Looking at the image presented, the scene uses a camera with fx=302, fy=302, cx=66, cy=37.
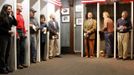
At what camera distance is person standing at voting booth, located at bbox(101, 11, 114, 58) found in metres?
10.0

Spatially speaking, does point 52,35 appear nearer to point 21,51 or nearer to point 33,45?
point 33,45

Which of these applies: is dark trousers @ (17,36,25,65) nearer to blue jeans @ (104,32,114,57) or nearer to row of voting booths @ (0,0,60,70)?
row of voting booths @ (0,0,60,70)

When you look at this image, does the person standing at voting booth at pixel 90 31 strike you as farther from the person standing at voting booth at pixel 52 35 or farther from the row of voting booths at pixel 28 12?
the row of voting booths at pixel 28 12

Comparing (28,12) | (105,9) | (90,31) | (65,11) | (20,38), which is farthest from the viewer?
(65,11)

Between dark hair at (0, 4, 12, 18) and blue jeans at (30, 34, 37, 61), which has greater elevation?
dark hair at (0, 4, 12, 18)

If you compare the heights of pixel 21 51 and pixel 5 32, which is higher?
pixel 5 32

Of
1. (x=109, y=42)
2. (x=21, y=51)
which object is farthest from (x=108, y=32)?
(x=21, y=51)

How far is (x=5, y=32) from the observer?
644cm

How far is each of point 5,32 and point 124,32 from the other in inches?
169

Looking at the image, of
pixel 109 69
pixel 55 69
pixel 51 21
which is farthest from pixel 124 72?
pixel 51 21

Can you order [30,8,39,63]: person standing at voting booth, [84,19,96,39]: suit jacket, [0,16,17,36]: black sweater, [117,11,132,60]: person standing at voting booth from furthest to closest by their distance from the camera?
[84,19,96,39]: suit jacket
[117,11,132,60]: person standing at voting booth
[30,8,39,63]: person standing at voting booth
[0,16,17,36]: black sweater

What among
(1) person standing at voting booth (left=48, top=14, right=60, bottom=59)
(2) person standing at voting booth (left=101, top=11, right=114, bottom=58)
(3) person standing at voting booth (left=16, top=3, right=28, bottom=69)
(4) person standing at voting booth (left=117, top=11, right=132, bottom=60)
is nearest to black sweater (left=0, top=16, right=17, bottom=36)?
(3) person standing at voting booth (left=16, top=3, right=28, bottom=69)

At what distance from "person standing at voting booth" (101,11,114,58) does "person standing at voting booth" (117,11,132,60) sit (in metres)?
0.51

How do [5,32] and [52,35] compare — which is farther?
[52,35]
